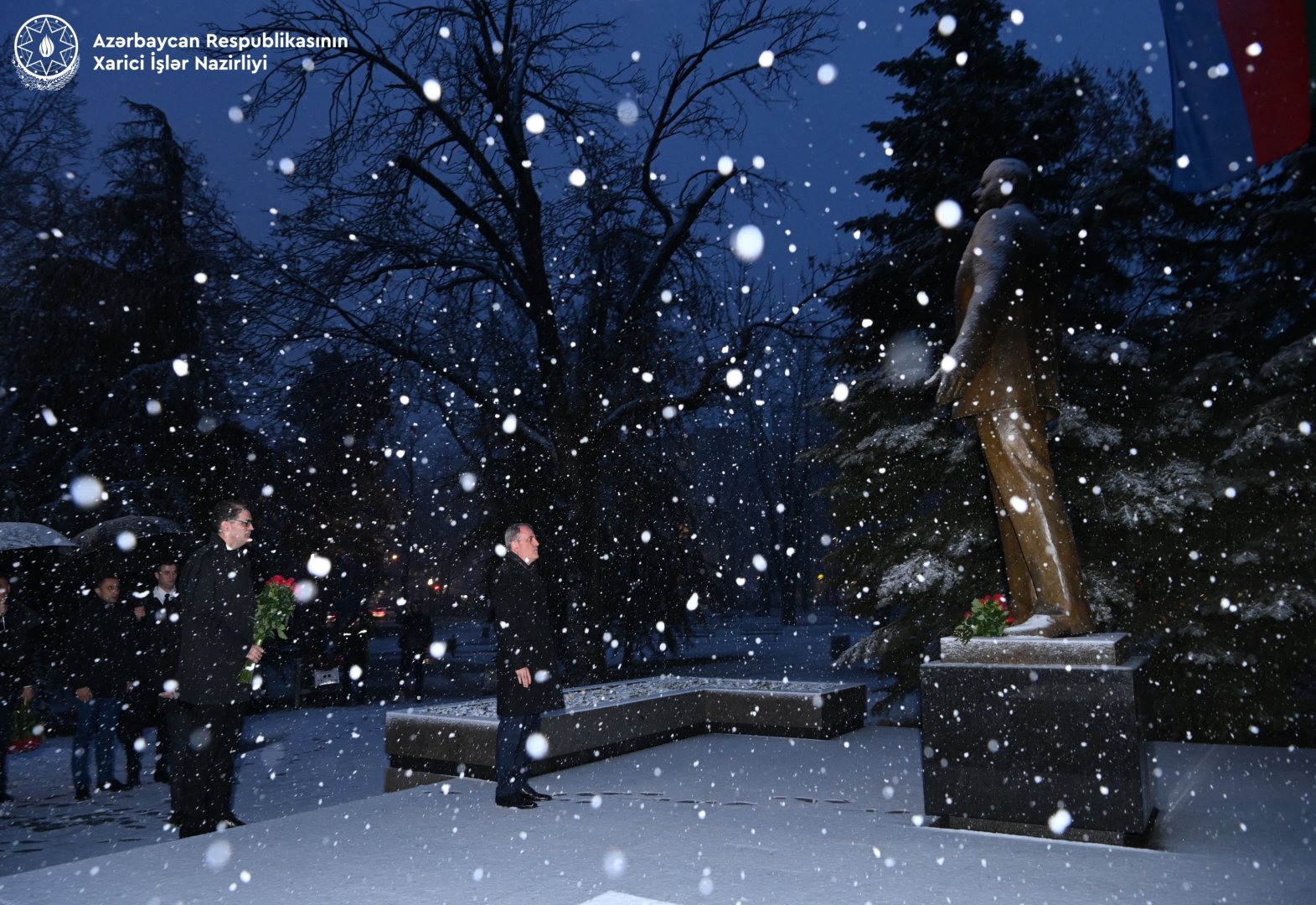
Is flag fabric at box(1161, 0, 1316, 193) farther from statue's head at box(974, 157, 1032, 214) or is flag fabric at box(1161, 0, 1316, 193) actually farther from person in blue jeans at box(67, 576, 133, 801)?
person in blue jeans at box(67, 576, 133, 801)

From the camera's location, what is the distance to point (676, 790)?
655 cm

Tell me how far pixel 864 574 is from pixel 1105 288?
5.09 metres

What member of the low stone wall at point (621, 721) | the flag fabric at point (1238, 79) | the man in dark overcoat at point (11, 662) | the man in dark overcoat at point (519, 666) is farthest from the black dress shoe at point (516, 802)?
the flag fabric at point (1238, 79)

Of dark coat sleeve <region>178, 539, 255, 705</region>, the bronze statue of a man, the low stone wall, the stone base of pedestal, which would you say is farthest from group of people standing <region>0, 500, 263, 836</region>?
the bronze statue of a man

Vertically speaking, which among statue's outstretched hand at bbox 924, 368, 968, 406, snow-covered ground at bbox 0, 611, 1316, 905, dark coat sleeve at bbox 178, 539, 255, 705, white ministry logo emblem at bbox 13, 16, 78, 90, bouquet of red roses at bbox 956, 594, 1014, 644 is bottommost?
snow-covered ground at bbox 0, 611, 1316, 905

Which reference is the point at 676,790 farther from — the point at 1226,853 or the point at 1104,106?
the point at 1104,106

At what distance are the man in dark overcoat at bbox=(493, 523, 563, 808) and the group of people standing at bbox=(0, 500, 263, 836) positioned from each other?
1.55 metres

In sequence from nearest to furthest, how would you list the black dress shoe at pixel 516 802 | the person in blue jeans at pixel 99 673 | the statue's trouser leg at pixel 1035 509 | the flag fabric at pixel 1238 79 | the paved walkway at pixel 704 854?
the paved walkway at pixel 704 854 < the statue's trouser leg at pixel 1035 509 < the black dress shoe at pixel 516 802 < the flag fabric at pixel 1238 79 < the person in blue jeans at pixel 99 673

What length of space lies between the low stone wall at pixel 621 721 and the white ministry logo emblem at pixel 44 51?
17.7 meters

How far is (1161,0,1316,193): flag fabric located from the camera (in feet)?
21.8

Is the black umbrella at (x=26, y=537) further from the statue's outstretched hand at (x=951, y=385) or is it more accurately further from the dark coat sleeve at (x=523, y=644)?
the statue's outstretched hand at (x=951, y=385)

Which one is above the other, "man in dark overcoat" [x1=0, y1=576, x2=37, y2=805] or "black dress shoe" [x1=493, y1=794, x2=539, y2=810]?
"man in dark overcoat" [x1=0, y1=576, x2=37, y2=805]

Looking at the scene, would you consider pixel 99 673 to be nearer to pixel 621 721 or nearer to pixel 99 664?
pixel 99 664

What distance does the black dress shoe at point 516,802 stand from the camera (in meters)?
6.04
